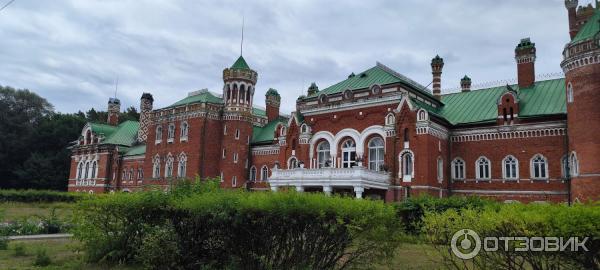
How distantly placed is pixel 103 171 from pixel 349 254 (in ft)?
179

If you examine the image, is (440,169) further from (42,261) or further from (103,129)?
(103,129)

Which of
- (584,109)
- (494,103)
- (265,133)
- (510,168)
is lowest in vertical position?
(510,168)

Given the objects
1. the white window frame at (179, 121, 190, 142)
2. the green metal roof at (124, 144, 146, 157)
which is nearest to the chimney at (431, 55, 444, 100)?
the white window frame at (179, 121, 190, 142)

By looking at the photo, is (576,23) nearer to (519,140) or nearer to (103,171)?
(519,140)

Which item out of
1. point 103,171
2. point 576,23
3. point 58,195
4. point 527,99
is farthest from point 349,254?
point 103,171

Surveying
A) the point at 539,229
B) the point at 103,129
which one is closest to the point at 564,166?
the point at 539,229

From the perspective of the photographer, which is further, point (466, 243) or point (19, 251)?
point (19, 251)

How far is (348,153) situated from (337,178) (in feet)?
15.1

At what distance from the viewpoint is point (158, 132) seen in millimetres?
51031

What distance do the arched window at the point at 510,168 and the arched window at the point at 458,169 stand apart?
9.46ft

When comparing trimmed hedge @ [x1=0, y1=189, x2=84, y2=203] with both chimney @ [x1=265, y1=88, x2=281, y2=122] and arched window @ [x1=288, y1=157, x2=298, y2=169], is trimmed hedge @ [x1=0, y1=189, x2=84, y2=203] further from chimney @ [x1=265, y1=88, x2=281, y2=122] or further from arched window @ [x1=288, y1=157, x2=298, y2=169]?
chimney @ [x1=265, y1=88, x2=281, y2=122]

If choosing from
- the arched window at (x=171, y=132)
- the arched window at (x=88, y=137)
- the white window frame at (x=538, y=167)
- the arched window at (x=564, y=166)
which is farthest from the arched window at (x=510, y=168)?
the arched window at (x=88, y=137)

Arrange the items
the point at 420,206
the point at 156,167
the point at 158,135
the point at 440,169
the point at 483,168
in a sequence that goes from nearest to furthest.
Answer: the point at 420,206 < the point at 483,168 < the point at 440,169 < the point at 156,167 < the point at 158,135
